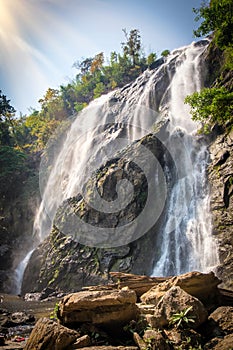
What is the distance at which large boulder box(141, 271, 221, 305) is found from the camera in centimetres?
728

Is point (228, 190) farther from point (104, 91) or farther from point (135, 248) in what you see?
point (104, 91)

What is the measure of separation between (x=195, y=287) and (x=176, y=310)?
1.48 meters

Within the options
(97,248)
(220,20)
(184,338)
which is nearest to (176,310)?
(184,338)

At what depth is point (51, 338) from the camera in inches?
213

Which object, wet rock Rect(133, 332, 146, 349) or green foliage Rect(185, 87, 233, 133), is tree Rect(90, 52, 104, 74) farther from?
wet rock Rect(133, 332, 146, 349)

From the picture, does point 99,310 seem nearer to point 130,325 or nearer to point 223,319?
point 130,325

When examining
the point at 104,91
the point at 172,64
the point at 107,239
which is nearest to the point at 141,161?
the point at 107,239

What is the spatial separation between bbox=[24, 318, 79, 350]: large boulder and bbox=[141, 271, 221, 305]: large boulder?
2.70 m

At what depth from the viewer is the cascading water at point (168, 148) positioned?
17.6 m

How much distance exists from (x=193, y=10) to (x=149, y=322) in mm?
13333

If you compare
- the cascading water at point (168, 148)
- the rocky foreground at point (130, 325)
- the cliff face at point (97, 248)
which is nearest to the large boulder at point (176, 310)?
the rocky foreground at point (130, 325)

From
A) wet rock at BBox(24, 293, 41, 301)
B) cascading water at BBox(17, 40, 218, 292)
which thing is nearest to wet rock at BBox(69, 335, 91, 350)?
cascading water at BBox(17, 40, 218, 292)

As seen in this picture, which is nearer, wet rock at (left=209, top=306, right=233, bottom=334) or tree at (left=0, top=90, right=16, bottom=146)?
wet rock at (left=209, top=306, right=233, bottom=334)

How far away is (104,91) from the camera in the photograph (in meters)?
52.0
